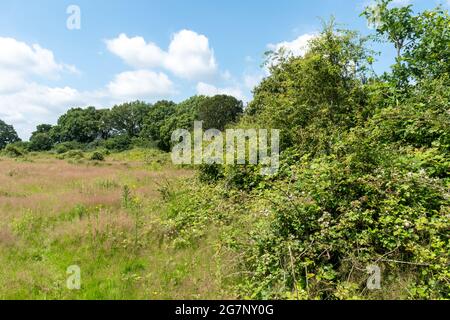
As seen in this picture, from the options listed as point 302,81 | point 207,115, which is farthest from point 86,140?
point 302,81

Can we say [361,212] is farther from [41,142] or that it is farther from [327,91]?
[41,142]

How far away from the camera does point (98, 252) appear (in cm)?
527

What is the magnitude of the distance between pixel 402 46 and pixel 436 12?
38.3 inches

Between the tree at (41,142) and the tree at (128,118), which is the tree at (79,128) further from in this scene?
the tree at (128,118)

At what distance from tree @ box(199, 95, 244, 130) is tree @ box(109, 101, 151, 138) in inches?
1038

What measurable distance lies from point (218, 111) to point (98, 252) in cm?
3211

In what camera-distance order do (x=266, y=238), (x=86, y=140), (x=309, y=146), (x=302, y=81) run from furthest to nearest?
(x=86, y=140)
(x=302, y=81)
(x=309, y=146)
(x=266, y=238)

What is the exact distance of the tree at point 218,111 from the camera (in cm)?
3606

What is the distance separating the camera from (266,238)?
4.17 metres

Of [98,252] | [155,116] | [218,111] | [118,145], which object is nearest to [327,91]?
[98,252]

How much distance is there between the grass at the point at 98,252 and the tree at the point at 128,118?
53.6 m

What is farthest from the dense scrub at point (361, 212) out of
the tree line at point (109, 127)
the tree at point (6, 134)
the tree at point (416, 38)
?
the tree at point (6, 134)

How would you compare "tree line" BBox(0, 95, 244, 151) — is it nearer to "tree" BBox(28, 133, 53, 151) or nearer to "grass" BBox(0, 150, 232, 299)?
"tree" BBox(28, 133, 53, 151)
